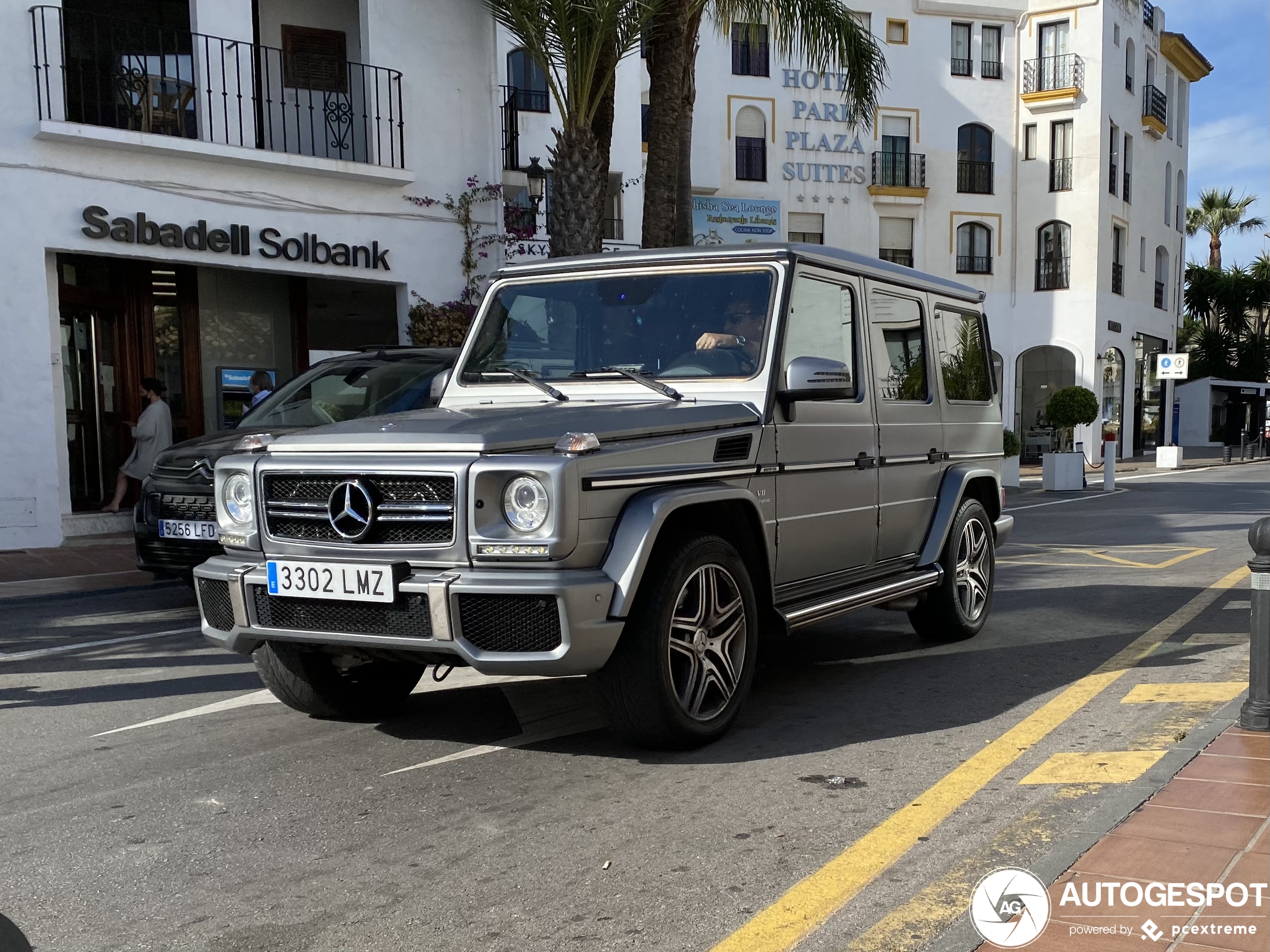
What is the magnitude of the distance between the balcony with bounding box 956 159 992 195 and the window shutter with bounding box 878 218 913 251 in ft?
6.72

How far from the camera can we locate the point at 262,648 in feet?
16.5

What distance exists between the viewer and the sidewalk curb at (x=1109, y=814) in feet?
9.77

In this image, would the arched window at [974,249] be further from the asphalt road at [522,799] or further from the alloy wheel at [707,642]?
the alloy wheel at [707,642]

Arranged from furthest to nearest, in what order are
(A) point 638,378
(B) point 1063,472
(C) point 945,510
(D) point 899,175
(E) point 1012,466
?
1. (D) point 899,175
2. (E) point 1012,466
3. (B) point 1063,472
4. (C) point 945,510
5. (A) point 638,378

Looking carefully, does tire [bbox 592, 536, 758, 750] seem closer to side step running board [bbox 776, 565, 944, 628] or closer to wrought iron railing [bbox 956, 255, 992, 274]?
side step running board [bbox 776, 565, 944, 628]

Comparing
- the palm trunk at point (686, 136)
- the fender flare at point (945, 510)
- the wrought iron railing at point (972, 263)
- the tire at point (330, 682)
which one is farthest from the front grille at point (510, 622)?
the wrought iron railing at point (972, 263)

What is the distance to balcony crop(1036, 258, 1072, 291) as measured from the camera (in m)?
37.8

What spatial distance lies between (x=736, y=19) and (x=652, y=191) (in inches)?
114

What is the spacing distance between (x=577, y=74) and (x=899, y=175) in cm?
2592

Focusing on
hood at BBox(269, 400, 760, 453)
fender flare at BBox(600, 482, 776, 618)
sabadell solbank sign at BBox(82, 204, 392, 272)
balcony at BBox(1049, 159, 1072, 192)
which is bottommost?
fender flare at BBox(600, 482, 776, 618)

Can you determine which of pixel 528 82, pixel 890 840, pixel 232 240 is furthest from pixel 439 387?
pixel 528 82

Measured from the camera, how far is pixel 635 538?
4199 mm

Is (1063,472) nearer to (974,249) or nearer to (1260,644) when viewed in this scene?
(974,249)

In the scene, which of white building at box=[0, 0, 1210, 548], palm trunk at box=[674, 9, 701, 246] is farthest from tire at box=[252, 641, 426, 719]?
white building at box=[0, 0, 1210, 548]
